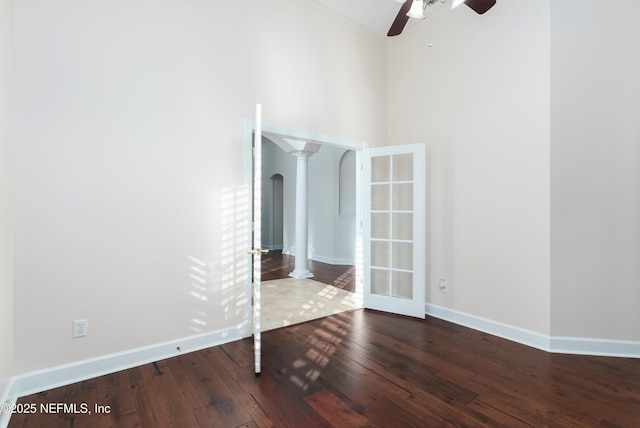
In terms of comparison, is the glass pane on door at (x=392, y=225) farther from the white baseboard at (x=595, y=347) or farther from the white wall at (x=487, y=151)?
the white baseboard at (x=595, y=347)

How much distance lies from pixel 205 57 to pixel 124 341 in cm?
247

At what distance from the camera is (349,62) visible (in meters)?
3.78

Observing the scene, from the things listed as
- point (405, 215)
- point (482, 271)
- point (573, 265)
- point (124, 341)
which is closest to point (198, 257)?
point (124, 341)

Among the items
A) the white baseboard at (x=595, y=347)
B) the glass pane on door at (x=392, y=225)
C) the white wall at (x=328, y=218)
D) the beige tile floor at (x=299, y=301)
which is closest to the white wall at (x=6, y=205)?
the beige tile floor at (x=299, y=301)

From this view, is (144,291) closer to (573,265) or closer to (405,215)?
(405,215)

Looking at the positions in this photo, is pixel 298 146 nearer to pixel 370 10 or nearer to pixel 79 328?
pixel 370 10

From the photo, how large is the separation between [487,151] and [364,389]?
2.58 m

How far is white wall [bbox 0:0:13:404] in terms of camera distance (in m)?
1.79

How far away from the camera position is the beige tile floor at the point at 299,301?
→ 138 inches

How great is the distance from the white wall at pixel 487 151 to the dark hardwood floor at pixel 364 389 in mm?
619

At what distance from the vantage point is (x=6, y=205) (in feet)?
6.16

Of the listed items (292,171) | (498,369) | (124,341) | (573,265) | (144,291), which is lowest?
(498,369)

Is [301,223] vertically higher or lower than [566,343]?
higher

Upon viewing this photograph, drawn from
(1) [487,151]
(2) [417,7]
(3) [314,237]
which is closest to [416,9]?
(2) [417,7]
